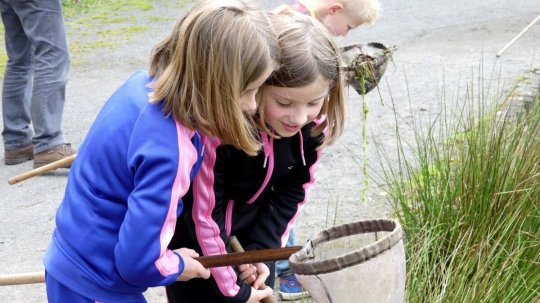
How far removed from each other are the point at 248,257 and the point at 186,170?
434mm

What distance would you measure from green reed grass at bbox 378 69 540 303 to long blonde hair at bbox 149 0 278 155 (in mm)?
1007

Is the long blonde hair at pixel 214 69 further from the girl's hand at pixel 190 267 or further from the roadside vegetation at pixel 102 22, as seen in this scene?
the roadside vegetation at pixel 102 22

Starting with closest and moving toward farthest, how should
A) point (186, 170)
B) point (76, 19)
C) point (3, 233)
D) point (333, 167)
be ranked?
point (186, 170)
point (3, 233)
point (333, 167)
point (76, 19)

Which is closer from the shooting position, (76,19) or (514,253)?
(514,253)

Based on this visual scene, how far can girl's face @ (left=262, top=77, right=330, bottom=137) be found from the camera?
94.6 inches

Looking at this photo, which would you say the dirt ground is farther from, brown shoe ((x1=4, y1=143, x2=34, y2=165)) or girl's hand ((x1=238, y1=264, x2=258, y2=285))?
girl's hand ((x1=238, y1=264, x2=258, y2=285))

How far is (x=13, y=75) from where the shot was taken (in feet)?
17.1

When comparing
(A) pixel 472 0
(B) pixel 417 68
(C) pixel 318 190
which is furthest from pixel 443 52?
(C) pixel 318 190

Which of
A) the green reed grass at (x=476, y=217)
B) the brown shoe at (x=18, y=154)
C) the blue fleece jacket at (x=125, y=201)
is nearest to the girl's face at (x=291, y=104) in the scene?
the blue fleece jacket at (x=125, y=201)

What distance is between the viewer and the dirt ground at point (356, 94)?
410 cm

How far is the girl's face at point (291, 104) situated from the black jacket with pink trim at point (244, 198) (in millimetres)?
88

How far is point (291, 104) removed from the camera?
7.95 ft

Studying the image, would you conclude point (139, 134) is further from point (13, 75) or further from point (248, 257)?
point (13, 75)

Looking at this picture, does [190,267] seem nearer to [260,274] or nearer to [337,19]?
[260,274]
